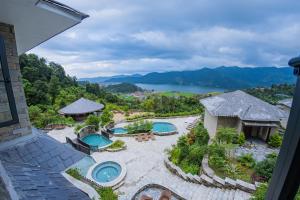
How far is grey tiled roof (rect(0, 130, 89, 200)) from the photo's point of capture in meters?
2.74

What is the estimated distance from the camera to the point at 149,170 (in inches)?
428

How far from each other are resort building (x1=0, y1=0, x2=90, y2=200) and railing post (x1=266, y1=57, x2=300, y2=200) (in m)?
2.95

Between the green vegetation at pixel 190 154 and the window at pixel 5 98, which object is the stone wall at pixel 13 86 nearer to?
the window at pixel 5 98

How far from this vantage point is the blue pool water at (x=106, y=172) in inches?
410

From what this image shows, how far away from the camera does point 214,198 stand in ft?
24.6

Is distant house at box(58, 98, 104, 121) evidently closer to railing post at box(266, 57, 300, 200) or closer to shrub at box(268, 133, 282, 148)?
shrub at box(268, 133, 282, 148)

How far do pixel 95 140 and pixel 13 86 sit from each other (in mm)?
14416

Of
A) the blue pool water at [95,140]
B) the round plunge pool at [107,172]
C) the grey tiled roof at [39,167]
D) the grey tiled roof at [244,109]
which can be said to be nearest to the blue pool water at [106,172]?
the round plunge pool at [107,172]

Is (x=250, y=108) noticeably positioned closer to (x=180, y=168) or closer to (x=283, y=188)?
(x=180, y=168)

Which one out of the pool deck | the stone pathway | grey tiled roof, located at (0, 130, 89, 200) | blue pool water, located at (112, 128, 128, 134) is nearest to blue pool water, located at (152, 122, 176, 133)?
the pool deck

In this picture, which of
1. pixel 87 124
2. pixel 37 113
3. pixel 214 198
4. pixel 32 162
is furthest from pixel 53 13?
pixel 37 113

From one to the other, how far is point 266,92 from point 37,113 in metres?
39.4

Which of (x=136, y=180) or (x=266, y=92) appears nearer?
(x=136, y=180)

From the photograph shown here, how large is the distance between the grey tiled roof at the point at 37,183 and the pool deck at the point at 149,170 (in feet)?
18.0
